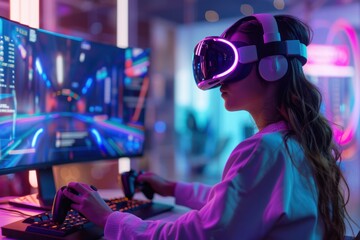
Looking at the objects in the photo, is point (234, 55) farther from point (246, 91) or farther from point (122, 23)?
point (122, 23)

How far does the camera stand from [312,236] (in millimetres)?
865

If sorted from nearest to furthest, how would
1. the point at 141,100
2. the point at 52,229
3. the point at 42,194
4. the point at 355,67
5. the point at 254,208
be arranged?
1. the point at 254,208
2. the point at 52,229
3. the point at 42,194
4. the point at 141,100
5. the point at 355,67

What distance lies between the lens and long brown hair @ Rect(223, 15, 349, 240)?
0.92 meters

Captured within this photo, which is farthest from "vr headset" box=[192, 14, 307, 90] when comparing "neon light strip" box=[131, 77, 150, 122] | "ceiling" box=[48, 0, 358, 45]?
"ceiling" box=[48, 0, 358, 45]

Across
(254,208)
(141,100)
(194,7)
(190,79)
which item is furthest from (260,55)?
(190,79)

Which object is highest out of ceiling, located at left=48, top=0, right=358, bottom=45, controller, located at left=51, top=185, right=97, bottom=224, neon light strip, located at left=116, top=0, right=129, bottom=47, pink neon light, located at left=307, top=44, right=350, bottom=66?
ceiling, located at left=48, top=0, right=358, bottom=45

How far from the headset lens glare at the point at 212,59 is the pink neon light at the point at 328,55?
3317 mm

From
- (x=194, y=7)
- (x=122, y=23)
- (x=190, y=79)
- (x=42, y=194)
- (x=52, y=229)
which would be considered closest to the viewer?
(x=52, y=229)

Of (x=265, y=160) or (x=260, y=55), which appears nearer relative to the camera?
(x=265, y=160)

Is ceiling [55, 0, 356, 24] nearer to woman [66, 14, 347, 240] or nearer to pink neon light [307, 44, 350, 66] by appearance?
pink neon light [307, 44, 350, 66]

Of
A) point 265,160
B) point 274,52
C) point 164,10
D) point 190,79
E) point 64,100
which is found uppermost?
point 164,10

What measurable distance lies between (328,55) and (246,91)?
11.8ft

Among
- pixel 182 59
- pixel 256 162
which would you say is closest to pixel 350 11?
pixel 182 59

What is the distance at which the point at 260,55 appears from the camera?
0.97 metres
